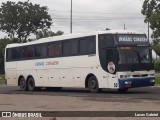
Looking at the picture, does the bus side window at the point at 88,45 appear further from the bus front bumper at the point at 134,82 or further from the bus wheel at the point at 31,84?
the bus wheel at the point at 31,84

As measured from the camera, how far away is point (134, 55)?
25.1 metres

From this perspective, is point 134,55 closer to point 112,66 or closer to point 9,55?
point 112,66

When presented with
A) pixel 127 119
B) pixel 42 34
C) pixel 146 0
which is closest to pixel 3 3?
pixel 42 34

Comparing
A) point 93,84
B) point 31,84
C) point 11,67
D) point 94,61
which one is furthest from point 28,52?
point 94,61

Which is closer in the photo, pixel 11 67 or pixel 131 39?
pixel 131 39

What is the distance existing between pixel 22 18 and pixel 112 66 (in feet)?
194

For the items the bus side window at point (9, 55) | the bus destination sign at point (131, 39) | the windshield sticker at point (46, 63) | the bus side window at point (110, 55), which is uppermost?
the bus destination sign at point (131, 39)

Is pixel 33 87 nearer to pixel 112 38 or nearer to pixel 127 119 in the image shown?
pixel 112 38

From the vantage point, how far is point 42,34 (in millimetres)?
84938

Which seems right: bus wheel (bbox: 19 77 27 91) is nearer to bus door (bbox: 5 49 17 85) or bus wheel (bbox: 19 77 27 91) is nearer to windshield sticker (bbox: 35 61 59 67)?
bus door (bbox: 5 49 17 85)

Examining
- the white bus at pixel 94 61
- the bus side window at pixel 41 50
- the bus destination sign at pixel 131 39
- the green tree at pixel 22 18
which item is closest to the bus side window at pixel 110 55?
the white bus at pixel 94 61

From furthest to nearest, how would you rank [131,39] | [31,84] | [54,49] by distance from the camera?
1. [31,84]
2. [54,49]
3. [131,39]

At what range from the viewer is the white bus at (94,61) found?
24.9 m

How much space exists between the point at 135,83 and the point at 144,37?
288 centimetres
